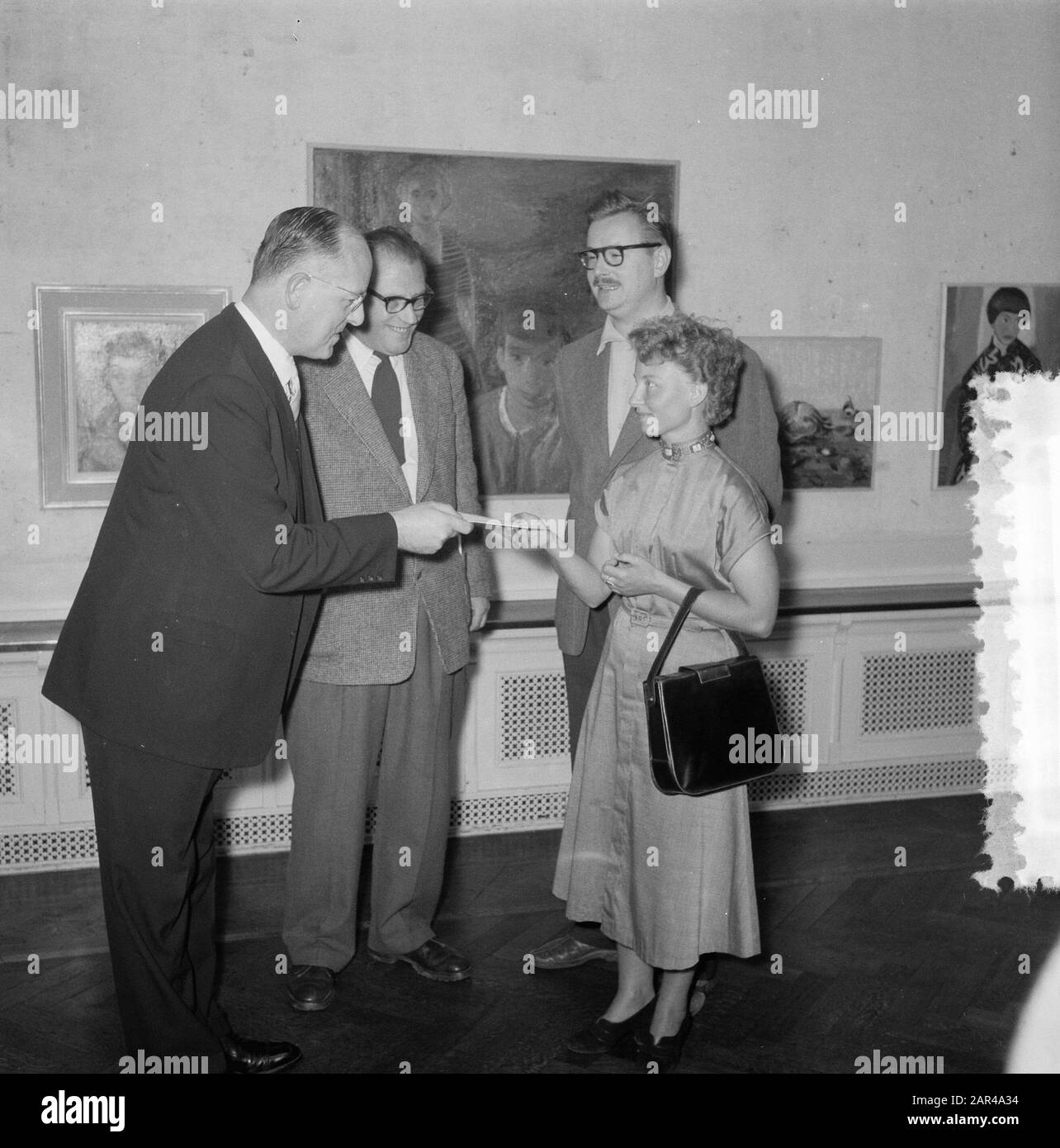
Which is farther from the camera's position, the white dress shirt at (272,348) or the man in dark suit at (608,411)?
the man in dark suit at (608,411)

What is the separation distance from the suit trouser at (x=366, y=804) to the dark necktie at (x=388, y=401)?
1.69ft

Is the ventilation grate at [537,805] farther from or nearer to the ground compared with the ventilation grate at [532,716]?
nearer to the ground

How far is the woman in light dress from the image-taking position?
113 inches

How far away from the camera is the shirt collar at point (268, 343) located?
272cm

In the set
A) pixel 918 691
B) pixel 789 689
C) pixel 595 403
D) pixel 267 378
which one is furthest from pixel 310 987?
pixel 918 691

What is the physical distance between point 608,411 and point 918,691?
100 inches

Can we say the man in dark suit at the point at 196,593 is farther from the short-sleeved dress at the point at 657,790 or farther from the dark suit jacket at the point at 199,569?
the short-sleeved dress at the point at 657,790

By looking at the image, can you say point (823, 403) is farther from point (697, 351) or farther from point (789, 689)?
point (697, 351)

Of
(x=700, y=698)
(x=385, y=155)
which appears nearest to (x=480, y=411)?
(x=385, y=155)

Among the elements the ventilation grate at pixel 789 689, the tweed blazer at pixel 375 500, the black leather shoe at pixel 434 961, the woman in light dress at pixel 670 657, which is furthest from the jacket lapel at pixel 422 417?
the ventilation grate at pixel 789 689

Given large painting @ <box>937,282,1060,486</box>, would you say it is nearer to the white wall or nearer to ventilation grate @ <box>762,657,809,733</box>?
the white wall

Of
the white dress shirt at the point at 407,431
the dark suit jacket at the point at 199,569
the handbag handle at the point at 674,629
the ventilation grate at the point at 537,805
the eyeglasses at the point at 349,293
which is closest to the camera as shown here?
the dark suit jacket at the point at 199,569

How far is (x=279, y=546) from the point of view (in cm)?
259
